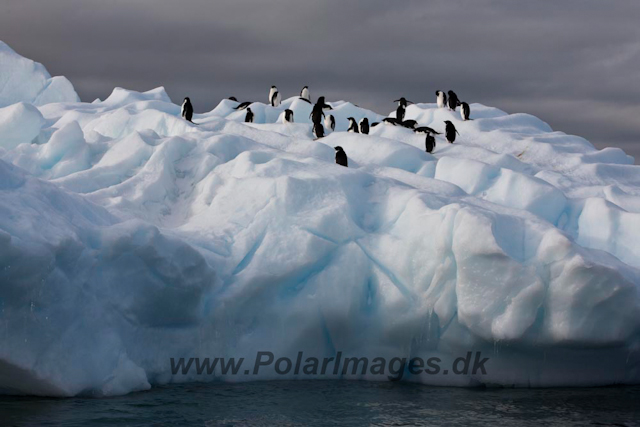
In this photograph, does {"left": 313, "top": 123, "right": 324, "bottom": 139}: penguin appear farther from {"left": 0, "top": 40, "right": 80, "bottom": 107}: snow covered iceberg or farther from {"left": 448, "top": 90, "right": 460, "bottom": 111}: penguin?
{"left": 0, "top": 40, "right": 80, "bottom": 107}: snow covered iceberg

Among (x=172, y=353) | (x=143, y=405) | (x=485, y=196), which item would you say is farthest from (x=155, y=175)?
(x=485, y=196)

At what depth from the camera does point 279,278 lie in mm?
10797

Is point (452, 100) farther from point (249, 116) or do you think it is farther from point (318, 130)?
point (318, 130)

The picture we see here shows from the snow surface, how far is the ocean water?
47 cm

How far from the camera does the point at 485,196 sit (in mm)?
16938

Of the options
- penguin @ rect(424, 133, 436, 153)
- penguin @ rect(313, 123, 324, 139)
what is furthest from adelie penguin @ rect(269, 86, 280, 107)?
penguin @ rect(424, 133, 436, 153)

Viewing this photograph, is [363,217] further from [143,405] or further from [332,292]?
[143,405]

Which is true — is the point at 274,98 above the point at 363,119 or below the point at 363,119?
above

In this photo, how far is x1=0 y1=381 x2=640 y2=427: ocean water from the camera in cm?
806

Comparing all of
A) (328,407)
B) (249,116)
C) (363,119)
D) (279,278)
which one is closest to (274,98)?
(249,116)

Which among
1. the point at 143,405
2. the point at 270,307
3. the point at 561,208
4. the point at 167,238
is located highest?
the point at 561,208

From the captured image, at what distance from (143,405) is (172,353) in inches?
63.0

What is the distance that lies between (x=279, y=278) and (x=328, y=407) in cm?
244

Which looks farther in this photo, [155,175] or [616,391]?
[155,175]
